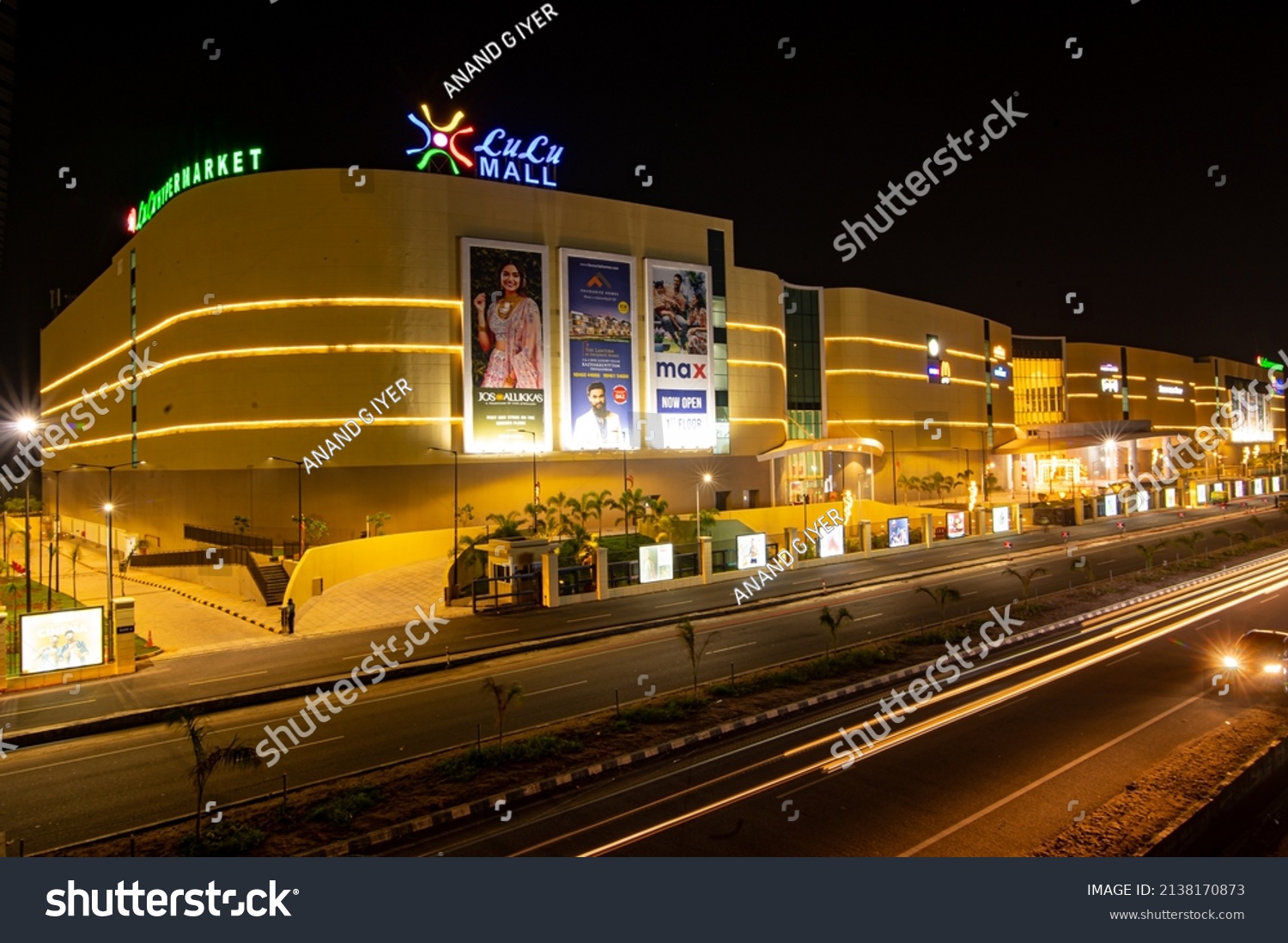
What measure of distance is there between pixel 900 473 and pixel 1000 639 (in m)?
71.8

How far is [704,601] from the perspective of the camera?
38.1m

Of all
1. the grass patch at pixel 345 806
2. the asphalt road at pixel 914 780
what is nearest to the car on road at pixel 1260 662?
the asphalt road at pixel 914 780

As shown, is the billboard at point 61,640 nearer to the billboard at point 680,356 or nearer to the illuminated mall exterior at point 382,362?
the illuminated mall exterior at point 382,362

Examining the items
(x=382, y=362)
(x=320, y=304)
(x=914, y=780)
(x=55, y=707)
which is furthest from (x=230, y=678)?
(x=320, y=304)

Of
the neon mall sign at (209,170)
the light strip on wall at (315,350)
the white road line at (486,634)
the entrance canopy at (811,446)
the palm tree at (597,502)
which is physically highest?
the neon mall sign at (209,170)

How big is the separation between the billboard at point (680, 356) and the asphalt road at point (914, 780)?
47.6 m

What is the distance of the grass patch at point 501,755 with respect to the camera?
15969 mm

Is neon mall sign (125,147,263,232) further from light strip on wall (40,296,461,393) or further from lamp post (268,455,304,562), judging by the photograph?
lamp post (268,455,304,562)

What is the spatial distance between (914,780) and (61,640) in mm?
27162

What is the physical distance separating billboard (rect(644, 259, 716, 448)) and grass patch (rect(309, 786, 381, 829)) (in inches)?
2109

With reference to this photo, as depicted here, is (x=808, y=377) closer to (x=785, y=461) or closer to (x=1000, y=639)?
(x=785, y=461)

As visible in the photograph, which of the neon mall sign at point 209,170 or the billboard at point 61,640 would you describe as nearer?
the billboard at point 61,640

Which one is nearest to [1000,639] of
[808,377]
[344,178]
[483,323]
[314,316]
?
[483,323]

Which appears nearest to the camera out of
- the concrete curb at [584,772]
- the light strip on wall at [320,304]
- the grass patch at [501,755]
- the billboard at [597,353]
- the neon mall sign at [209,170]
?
the concrete curb at [584,772]
